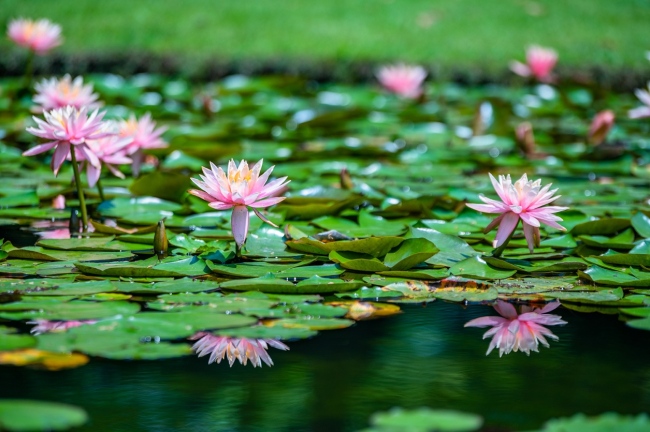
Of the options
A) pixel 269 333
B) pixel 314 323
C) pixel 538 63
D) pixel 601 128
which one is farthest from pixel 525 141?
pixel 269 333

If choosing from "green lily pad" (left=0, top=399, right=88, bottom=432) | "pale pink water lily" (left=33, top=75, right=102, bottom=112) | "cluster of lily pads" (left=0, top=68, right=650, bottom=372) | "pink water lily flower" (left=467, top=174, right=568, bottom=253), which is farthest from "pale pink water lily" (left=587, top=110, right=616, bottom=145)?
"green lily pad" (left=0, top=399, right=88, bottom=432)

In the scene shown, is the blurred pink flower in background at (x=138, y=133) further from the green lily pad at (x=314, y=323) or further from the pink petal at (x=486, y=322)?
the pink petal at (x=486, y=322)

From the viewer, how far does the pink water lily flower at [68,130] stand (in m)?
2.57

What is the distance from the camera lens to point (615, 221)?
2.80m

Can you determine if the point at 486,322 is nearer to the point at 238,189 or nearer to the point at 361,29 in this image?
the point at 238,189

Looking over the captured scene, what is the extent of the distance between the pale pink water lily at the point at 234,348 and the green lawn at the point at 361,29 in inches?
215

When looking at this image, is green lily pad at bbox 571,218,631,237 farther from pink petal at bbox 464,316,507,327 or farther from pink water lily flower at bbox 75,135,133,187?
pink water lily flower at bbox 75,135,133,187

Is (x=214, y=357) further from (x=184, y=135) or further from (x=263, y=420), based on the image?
(x=184, y=135)

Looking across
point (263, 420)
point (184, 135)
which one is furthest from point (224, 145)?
point (263, 420)

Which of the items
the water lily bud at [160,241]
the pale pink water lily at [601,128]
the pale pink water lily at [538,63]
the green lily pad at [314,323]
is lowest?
the green lily pad at [314,323]

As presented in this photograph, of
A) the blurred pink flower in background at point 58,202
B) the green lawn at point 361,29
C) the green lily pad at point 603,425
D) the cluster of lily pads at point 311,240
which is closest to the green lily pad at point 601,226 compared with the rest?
the cluster of lily pads at point 311,240

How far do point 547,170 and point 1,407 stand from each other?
3.11 meters

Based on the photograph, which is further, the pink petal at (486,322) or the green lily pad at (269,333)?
the pink petal at (486,322)

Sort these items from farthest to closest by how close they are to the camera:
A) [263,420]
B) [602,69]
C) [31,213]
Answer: [602,69], [31,213], [263,420]
